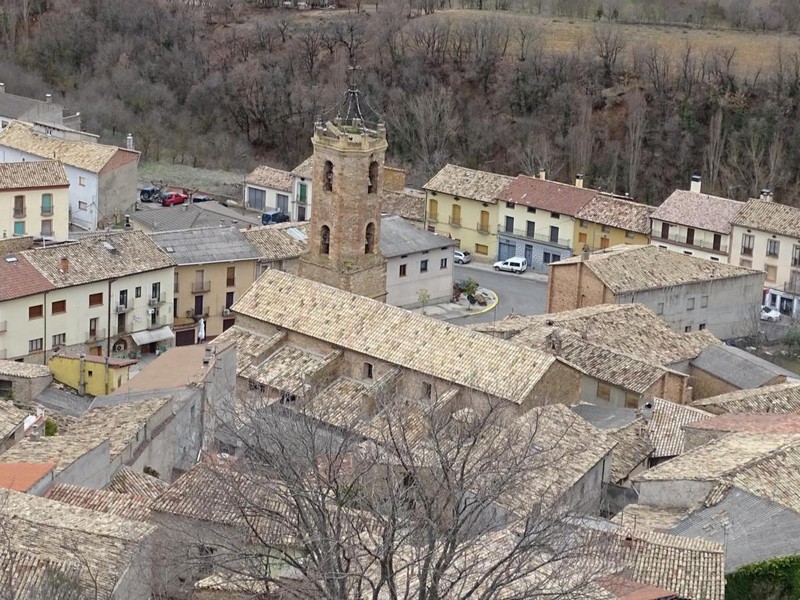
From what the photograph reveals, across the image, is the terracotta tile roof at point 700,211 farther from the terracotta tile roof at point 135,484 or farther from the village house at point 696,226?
the terracotta tile roof at point 135,484

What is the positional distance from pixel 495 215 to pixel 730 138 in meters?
17.9

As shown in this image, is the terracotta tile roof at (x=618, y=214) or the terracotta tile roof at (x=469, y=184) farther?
the terracotta tile roof at (x=469, y=184)

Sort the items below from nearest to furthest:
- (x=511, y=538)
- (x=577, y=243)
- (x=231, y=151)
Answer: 1. (x=511, y=538)
2. (x=577, y=243)
3. (x=231, y=151)

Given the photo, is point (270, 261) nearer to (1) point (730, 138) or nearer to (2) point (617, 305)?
(2) point (617, 305)

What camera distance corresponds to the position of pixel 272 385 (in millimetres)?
39812

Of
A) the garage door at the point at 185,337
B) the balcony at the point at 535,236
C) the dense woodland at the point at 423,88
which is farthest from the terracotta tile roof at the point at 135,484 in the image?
the dense woodland at the point at 423,88

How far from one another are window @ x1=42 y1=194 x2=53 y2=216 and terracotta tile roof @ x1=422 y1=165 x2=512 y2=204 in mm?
16408

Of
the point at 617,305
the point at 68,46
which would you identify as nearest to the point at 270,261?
the point at 617,305

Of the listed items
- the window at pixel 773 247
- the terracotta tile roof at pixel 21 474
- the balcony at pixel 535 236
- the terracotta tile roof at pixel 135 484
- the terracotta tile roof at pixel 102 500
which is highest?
the terracotta tile roof at pixel 21 474

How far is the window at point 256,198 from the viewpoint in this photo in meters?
69.4

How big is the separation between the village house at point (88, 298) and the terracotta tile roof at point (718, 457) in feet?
68.0

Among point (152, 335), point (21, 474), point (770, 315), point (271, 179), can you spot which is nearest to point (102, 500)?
point (21, 474)

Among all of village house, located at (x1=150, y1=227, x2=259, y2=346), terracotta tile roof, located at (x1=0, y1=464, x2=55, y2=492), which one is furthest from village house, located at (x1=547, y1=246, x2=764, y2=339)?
terracotta tile roof, located at (x1=0, y1=464, x2=55, y2=492)

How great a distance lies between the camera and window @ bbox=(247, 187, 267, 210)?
69.4 metres
